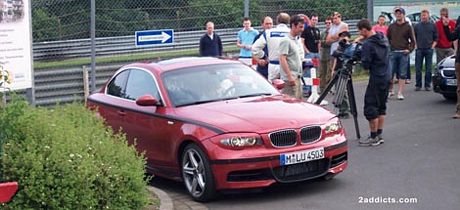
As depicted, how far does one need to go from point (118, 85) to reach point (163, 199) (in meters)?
2.76

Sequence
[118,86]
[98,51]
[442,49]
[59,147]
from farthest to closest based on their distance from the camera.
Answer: [442,49], [98,51], [118,86], [59,147]

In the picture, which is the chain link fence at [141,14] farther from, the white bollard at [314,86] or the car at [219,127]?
the car at [219,127]

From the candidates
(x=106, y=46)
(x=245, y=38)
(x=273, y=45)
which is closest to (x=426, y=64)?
(x=245, y=38)

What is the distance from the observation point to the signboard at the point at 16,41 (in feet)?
42.5

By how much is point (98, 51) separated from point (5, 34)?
5.13 metres

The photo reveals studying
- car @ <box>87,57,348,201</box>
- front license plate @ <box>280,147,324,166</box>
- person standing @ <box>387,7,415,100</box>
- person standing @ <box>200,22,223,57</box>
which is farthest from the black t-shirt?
front license plate @ <box>280,147,324,166</box>

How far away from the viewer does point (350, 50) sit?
13133 mm

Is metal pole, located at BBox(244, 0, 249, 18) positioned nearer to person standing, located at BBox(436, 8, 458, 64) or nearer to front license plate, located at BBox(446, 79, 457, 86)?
person standing, located at BBox(436, 8, 458, 64)

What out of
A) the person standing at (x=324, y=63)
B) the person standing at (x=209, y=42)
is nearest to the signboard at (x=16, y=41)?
the person standing at (x=209, y=42)

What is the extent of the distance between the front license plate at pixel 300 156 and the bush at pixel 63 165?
1729 mm

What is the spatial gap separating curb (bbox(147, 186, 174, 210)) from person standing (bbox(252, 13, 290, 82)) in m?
4.39

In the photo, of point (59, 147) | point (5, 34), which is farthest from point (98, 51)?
point (59, 147)

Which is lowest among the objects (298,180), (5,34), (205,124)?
(298,180)

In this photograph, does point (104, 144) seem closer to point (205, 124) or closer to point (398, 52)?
point (205, 124)
